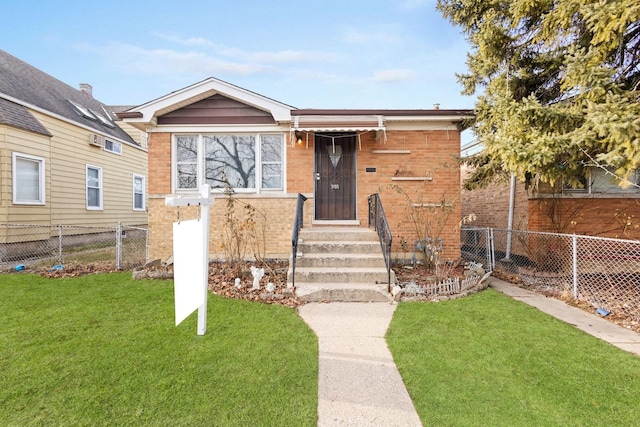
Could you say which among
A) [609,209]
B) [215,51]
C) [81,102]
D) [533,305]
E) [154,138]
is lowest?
[533,305]

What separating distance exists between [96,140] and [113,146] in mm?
1182

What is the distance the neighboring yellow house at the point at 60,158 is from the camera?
31.2 ft

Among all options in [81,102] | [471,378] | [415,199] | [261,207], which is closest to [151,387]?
[471,378]

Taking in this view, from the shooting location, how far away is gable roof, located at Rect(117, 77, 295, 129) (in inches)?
295

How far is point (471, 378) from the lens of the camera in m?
2.91

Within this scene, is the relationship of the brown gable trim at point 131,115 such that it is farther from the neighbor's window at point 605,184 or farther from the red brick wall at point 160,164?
the neighbor's window at point 605,184

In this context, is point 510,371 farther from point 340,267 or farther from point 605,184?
point 605,184

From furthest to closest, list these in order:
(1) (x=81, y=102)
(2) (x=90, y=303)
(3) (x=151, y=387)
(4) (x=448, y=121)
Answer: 1. (1) (x=81, y=102)
2. (4) (x=448, y=121)
3. (2) (x=90, y=303)
4. (3) (x=151, y=387)

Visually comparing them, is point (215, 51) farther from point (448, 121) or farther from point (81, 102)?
point (448, 121)

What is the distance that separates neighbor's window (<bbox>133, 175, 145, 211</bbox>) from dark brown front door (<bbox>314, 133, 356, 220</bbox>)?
11671 millimetres

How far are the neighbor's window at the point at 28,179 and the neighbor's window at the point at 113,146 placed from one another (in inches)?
139

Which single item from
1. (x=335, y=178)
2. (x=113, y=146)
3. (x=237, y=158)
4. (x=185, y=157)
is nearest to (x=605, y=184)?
(x=335, y=178)

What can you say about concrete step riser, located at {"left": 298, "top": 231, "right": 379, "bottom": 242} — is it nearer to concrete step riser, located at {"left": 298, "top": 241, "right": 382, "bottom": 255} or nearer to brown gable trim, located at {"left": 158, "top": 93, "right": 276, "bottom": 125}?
concrete step riser, located at {"left": 298, "top": 241, "right": 382, "bottom": 255}

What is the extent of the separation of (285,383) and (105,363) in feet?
6.17
